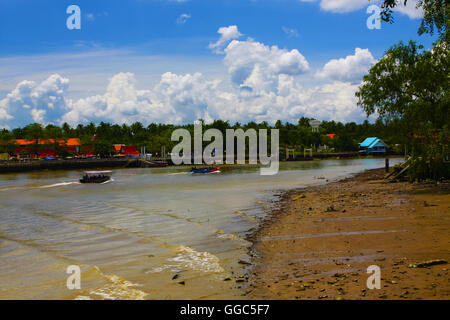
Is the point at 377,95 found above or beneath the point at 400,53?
beneath

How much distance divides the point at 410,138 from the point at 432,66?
19.2 feet

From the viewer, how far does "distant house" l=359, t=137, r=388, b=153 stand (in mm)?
149000

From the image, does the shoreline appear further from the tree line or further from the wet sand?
the wet sand

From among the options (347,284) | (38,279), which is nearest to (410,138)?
(347,284)

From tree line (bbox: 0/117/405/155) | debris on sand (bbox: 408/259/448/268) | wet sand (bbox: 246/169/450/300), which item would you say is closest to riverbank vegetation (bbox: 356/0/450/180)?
wet sand (bbox: 246/169/450/300)

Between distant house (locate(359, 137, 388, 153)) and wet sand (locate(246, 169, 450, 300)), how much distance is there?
447 ft

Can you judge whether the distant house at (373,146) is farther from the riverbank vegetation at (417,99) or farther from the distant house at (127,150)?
the riverbank vegetation at (417,99)

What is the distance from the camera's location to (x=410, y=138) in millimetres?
30297

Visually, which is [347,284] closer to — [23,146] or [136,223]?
[136,223]

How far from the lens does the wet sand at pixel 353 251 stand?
28.7ft

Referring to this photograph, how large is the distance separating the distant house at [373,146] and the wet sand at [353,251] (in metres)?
136

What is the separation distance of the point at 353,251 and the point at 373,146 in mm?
150525

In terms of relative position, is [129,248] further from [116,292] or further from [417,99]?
[417,99]

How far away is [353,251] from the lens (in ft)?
40.3
